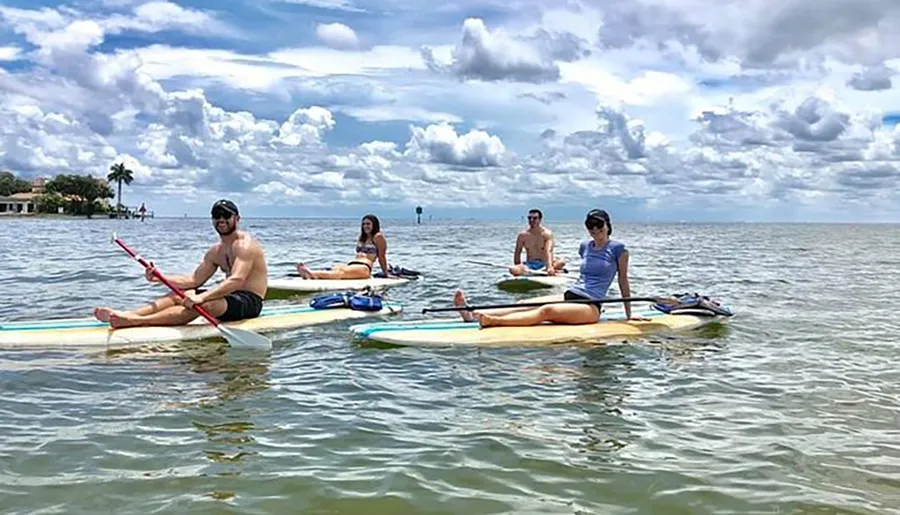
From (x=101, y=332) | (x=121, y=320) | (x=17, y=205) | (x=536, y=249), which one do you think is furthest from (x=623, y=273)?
(x=17, y=205)

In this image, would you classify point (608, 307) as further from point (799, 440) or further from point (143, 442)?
point (143, 442)

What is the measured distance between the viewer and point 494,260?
30.5 meters

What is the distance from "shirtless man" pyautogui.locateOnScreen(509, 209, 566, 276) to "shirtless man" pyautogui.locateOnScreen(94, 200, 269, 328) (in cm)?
824

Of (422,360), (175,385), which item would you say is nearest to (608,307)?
(422,360)

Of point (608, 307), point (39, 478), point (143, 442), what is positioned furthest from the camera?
point (608, 307)

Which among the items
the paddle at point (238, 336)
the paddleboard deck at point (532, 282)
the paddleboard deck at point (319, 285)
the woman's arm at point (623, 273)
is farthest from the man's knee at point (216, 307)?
Result: the paddleboard deck at point (532, 282)

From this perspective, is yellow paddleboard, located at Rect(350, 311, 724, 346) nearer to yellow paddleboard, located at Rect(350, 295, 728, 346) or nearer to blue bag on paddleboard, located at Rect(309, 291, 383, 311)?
yellow paddleboard, located at Rect(350, 295, 728, 346)

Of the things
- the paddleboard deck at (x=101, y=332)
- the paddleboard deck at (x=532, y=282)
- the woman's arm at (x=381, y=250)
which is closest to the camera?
the paddleboard deck at (x=101, y=332)

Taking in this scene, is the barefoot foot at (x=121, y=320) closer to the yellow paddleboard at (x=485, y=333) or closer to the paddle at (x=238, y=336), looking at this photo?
the paddle at (x=238, y=336)

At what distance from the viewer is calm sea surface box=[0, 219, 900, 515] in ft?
15.5

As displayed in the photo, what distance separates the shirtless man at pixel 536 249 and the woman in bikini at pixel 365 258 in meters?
3.16

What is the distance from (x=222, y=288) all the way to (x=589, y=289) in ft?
15.5

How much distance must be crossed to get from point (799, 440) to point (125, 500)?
4825mm

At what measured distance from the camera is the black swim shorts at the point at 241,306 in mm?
9820
